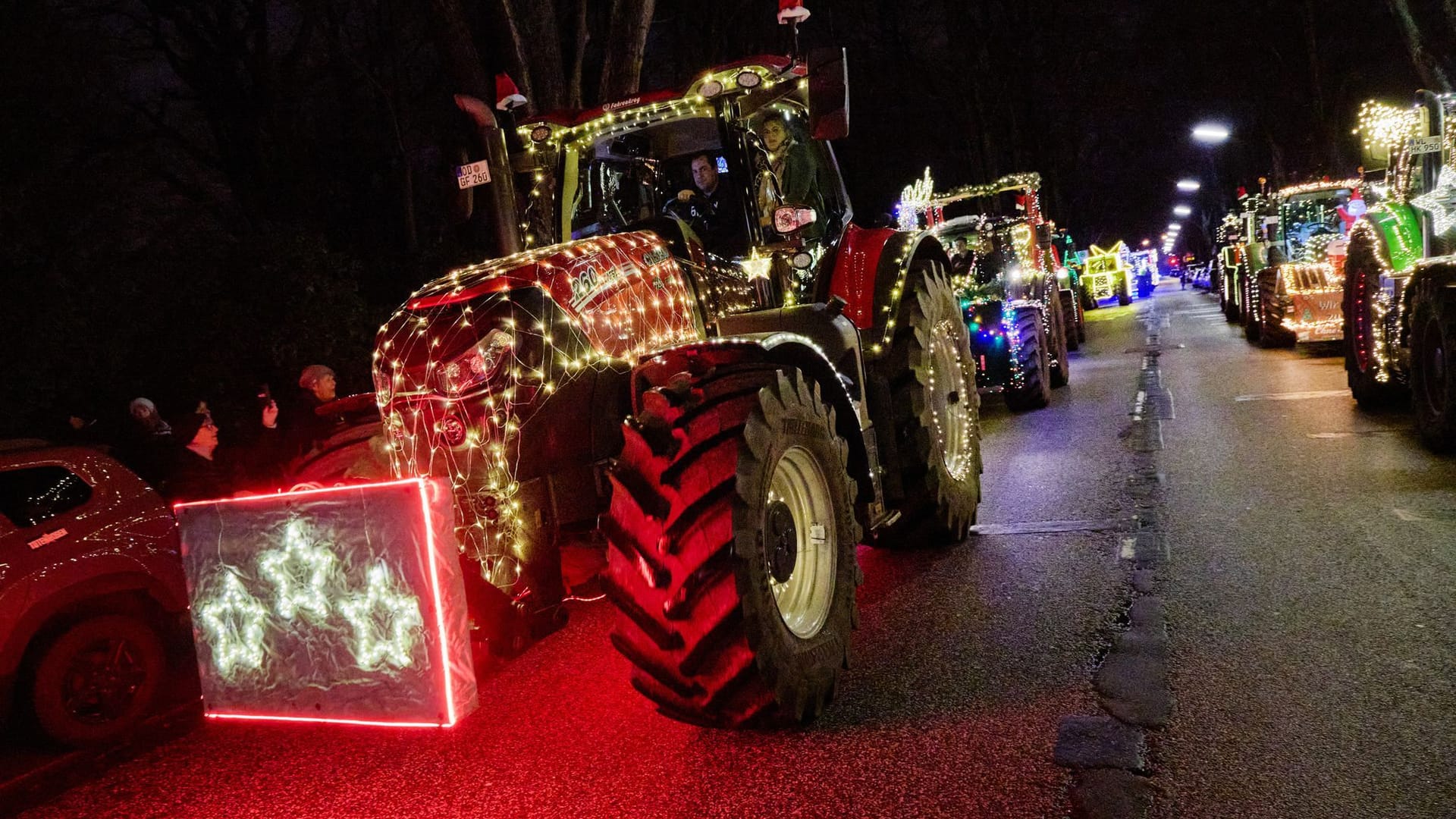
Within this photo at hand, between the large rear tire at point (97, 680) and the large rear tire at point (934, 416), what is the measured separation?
14.6 feet

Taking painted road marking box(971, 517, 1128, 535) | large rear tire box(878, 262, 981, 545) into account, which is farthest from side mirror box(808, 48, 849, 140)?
painted road marking box(971, 517, 1128, 535)

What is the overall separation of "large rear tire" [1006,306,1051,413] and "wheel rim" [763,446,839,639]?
8858 mm

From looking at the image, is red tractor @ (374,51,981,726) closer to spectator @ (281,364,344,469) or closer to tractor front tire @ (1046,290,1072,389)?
spectator @ (281,364,344,469)

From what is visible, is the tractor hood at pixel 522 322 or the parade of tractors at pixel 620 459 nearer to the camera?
the parade of tractors at pixel 620 459

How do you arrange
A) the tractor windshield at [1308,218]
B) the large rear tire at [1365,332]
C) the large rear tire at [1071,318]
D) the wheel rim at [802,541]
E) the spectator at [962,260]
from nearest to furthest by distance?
the wheel rim at [802,541], the large rear tire at [1365,332], the spectator at [962,260], the tractor windshield at [1308,218], the large rear tire at [1071,318]

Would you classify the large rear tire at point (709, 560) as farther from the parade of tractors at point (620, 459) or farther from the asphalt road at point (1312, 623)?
the asphalt road at point (1312, 623)

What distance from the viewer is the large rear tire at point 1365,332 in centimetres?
1055

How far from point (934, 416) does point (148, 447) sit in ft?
18.3

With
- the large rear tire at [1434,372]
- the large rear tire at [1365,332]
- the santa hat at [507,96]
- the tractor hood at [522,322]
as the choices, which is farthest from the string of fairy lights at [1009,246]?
the tractor hood at [522,322]

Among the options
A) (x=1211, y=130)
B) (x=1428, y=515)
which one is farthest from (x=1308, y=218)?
(x=1211, y=130)

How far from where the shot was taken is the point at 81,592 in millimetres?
5953

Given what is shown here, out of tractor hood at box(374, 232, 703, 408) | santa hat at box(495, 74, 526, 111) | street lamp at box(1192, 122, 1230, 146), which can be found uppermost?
street lamp at box(1192, 122, 1230, 146)

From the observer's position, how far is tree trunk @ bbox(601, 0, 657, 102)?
44.0 feet

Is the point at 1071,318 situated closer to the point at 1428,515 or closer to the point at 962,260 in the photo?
the point at 962,260
